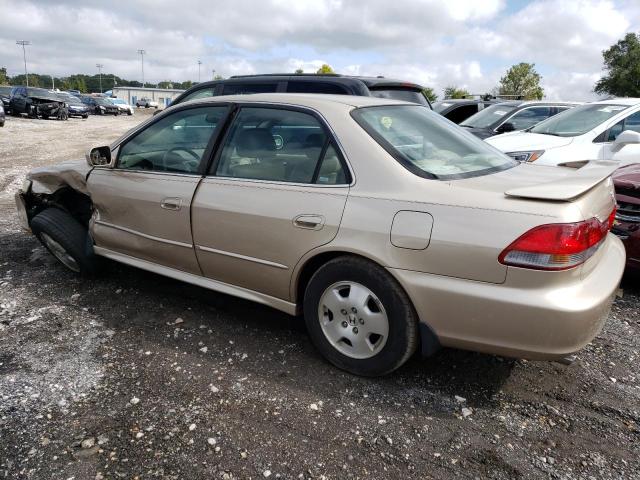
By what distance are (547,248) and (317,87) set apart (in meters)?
4.29

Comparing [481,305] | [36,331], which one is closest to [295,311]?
[481,305]

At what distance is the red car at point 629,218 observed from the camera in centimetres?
403

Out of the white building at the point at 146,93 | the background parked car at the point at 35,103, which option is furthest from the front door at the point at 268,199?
the white building at the point at 146,93

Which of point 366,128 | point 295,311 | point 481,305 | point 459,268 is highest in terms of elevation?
point 366,128

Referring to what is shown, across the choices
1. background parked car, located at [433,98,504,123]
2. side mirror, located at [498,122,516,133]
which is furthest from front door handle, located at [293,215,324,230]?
background parked car, located at [433,98,504,123]

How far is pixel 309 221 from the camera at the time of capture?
2879mm

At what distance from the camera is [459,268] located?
2.48m

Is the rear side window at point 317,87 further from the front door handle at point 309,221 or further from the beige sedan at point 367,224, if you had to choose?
the front door handle at point 309,221

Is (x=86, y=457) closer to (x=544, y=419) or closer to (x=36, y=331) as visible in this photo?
(x=36, y=331)

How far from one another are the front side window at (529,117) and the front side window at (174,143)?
23.5 feet

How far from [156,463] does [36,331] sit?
5.69 feet

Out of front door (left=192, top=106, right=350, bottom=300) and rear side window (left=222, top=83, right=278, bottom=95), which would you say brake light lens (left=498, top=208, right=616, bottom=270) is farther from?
rear side window (left=222, top=83, right=278, bottom=95)

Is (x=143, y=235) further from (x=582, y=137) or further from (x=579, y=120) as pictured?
(x=579, y=120)

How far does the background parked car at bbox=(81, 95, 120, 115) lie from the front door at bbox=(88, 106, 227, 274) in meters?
42.0
